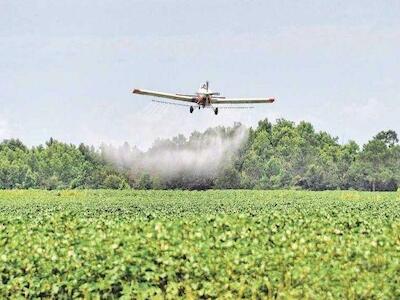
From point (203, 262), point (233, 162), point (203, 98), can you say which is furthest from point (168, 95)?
point (233, 162)

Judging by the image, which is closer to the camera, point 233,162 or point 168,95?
point 168,95

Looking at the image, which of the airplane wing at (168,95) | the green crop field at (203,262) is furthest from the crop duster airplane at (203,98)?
the green crop field at (203,262)

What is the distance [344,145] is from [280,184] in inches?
1120

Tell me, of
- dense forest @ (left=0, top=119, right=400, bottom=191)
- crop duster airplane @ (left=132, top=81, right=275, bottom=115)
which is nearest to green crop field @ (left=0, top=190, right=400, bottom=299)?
crop duster airplane @ (left=132, top=81, right=275, bottom=115)

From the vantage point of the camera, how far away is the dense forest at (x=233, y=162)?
139 m

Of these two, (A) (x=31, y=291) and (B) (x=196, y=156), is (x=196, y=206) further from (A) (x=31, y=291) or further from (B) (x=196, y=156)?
(B) (x=196, y=156)

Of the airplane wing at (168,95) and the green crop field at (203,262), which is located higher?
the airplane wing at (168,95)

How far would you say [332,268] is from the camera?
13.0m

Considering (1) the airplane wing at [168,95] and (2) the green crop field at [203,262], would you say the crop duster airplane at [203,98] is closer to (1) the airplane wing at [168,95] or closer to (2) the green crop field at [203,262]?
(1) the airplane wing at [168,95]

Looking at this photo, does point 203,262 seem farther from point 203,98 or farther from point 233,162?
point 233,162

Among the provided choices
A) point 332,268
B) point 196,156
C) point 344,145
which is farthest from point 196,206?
point 344,145

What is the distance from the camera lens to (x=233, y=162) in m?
156

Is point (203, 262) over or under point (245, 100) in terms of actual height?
under

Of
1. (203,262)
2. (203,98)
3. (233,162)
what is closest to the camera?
(203,262)
